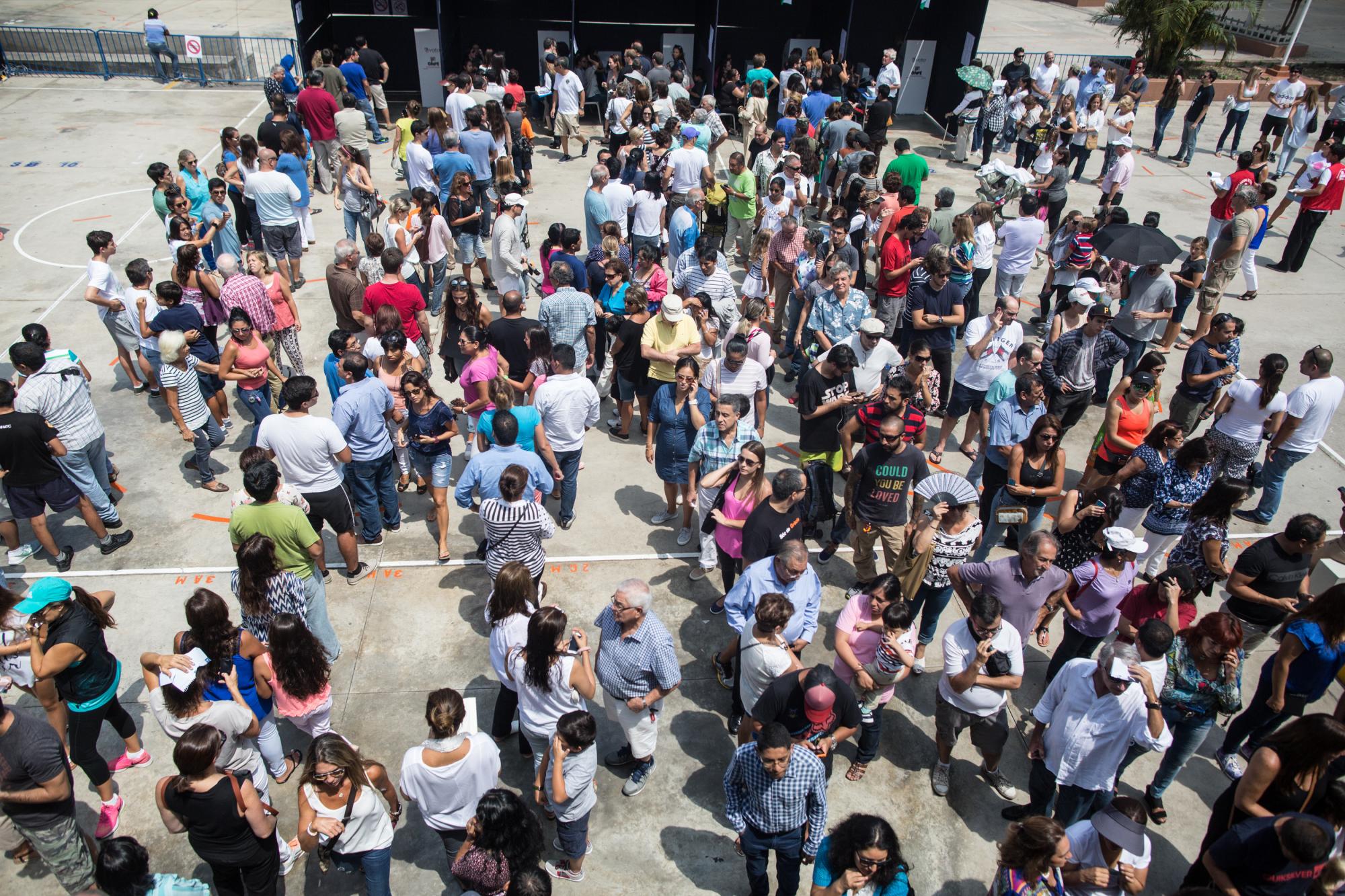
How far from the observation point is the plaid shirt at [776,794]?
4.25 m

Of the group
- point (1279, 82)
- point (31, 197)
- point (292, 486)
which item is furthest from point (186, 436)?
point (1279, 82)

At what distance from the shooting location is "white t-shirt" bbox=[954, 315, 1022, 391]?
794 centimetres

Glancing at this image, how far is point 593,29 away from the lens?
19562mm

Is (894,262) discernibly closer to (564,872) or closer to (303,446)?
(303,446)

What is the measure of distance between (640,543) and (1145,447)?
13.6 feet

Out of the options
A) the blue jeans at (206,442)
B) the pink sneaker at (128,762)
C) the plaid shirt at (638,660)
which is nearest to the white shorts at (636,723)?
the plaid shirt at (638,660)

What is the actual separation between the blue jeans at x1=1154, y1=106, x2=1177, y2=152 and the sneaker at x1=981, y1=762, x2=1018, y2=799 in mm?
16340

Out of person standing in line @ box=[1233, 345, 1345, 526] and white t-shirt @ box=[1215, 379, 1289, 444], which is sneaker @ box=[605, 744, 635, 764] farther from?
person standing in line @ box=[1233, 345, 1345, 526]

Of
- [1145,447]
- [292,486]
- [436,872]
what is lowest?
[436,872]

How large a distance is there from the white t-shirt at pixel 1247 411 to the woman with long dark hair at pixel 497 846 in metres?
6.81

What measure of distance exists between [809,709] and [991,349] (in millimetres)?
4635

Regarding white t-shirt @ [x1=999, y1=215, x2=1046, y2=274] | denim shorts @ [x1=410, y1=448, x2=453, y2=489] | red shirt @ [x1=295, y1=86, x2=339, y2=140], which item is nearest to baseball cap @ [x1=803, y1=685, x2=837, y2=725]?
denim shorts @ [x1=410, y1=448, x2=453, y2=489]

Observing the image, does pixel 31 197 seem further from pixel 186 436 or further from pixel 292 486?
pixel 292 486

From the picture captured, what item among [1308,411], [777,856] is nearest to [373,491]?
[777,856]
